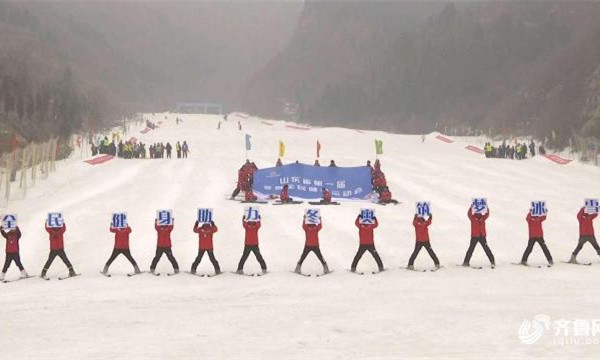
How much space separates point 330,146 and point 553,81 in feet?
142

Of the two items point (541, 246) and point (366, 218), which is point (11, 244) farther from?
point (541, 246)

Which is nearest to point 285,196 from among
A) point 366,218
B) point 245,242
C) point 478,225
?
point 245,242

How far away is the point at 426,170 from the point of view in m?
39.3

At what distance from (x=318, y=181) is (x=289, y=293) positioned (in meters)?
14.3

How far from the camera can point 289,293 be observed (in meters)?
12.0

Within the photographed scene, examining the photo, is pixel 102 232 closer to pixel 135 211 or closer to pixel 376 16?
pixel 135 211

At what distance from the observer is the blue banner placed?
85.1ft

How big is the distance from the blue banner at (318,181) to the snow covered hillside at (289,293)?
4.63ft

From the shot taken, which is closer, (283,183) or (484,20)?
(283,183)

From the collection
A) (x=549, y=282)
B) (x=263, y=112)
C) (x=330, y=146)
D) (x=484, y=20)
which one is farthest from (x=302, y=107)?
(x=549, y=282)

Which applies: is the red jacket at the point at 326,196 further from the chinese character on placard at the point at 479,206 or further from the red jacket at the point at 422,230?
the chinese character on placard at the point at 479,206

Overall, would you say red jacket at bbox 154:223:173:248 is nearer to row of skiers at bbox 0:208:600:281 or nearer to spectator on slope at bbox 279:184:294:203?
row of skiers at bbox 0:208:600:281

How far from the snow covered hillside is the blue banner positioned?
4.63 feet

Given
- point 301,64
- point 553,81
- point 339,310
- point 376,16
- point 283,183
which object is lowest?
point 339,310
